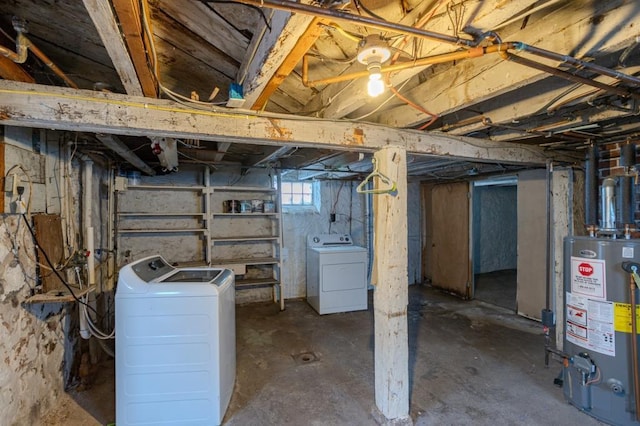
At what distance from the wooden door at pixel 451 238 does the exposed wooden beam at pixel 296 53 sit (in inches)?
155

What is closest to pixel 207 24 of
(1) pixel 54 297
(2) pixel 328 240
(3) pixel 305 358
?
(1) pixel 54 297

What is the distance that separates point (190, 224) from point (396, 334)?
120 inches

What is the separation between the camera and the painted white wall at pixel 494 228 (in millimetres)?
6102

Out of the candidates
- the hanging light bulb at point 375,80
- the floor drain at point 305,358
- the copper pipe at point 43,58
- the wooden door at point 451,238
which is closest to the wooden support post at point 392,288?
the hanging light bulb at point 375,80

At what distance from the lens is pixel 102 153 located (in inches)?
110

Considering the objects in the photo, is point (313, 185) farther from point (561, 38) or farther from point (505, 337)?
point (561, 38)

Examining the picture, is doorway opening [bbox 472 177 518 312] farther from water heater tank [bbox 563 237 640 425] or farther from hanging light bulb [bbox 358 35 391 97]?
hanging light bulb [bbox 358 35 391 97]

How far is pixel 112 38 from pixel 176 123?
549 mm

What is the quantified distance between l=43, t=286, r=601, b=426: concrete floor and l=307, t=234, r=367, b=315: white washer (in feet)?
0.75

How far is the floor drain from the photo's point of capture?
2.74 meters

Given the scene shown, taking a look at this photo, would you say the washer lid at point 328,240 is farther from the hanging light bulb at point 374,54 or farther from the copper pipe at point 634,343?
the hanging light bulb at point 374,54

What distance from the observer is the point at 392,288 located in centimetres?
188

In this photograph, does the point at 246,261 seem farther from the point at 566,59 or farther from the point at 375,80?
the point at 566,59

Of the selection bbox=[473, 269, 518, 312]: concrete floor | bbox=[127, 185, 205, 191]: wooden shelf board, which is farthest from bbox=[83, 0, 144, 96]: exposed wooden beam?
bbox=[473, 269, 518, 312]: concrete floor
